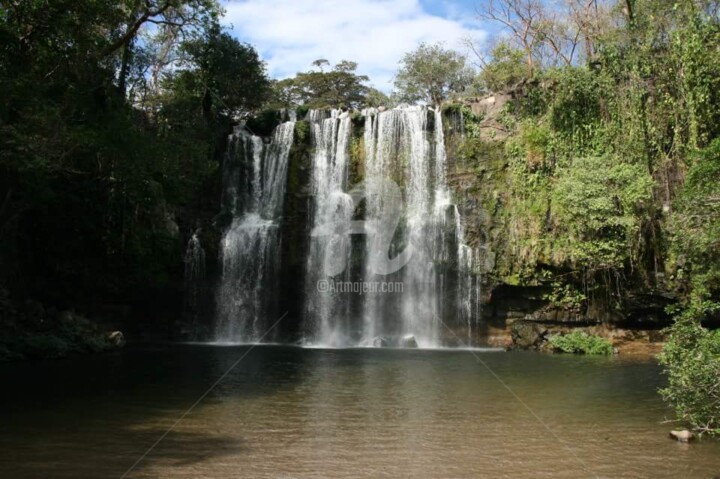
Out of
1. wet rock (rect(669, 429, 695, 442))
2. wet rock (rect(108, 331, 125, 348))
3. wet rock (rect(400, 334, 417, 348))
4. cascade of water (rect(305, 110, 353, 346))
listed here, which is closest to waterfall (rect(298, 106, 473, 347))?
cascade of water (rect(305, 110, 353, 346))

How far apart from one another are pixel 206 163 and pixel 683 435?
17.3 meters

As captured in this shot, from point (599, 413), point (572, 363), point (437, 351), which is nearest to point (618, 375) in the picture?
point (572, 363)

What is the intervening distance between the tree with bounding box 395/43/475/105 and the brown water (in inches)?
1256

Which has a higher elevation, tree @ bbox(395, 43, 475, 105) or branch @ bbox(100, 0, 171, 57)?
tree @ bbox(395, 43, 475, 105)

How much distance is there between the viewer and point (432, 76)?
43.3m

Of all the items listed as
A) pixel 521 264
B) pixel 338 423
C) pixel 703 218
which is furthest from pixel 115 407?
pixel 521 264

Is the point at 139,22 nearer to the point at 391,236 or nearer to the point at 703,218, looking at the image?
the point at 391,236

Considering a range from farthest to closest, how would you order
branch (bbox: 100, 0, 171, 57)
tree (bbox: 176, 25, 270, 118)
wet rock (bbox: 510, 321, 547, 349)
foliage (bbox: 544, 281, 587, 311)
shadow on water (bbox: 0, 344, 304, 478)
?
tree (bbox: 176, 25, 270, 118) < foliage (bbox: 544, 281, 587, 311) < wet rock (bbox: 510, 321, 547, 349) < branch (bbox: 100, 0, 171, 57) < shadow on water (bbox: 0, 344, 304, 478)

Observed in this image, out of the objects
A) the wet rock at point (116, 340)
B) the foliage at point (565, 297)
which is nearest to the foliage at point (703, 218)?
the foliage at point (565, 297)

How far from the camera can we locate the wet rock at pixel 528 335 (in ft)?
67.9

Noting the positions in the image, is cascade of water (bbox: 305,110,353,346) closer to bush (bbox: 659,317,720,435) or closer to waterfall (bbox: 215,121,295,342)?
waterfall (bbox: 215,121,295,342)

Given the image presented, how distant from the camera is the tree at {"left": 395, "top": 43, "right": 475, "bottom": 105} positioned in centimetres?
4306

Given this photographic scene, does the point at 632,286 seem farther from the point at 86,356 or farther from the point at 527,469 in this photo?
the point at 86,356

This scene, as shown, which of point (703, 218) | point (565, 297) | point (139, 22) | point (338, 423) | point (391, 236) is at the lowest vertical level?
point (338, 423)
